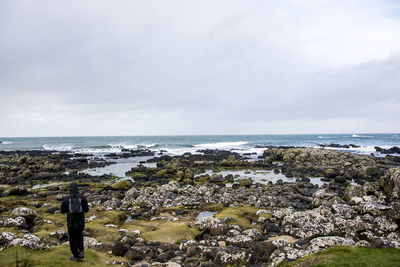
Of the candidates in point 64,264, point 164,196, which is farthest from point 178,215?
point 64,264

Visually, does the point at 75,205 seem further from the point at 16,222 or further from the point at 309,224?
the point at 309,224

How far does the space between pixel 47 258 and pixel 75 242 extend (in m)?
0.72

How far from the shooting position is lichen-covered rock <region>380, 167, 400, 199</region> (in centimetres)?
1211

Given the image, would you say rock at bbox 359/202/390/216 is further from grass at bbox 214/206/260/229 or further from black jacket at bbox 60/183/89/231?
black jacket at bbox 60/183/89/231

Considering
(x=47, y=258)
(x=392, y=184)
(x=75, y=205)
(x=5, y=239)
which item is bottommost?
(x=5, y=239)

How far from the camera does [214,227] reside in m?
10.9

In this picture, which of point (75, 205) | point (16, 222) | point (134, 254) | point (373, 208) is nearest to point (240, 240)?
point (134, 254)

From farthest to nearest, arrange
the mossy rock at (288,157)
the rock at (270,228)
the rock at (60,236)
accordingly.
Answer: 1. the mossy rock at (288,157)
2. the rock at (270,228)
3. the rock at (60,236)

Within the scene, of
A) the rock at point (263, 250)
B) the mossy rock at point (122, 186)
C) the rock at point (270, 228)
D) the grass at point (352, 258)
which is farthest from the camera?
the mossy rock at point (122, 186)

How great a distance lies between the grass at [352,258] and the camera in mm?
5438

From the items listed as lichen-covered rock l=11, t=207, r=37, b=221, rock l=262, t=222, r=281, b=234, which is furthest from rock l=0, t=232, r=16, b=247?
rock l=262, t=222, r=281, b=234

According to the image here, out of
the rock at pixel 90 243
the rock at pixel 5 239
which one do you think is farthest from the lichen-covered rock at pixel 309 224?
the rock at pixel 5 239

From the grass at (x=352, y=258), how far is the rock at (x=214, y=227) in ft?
15.6

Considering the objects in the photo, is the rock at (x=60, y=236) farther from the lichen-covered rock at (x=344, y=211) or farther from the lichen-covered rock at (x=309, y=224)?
the lichen-covered rock at (x=344, y=211)
